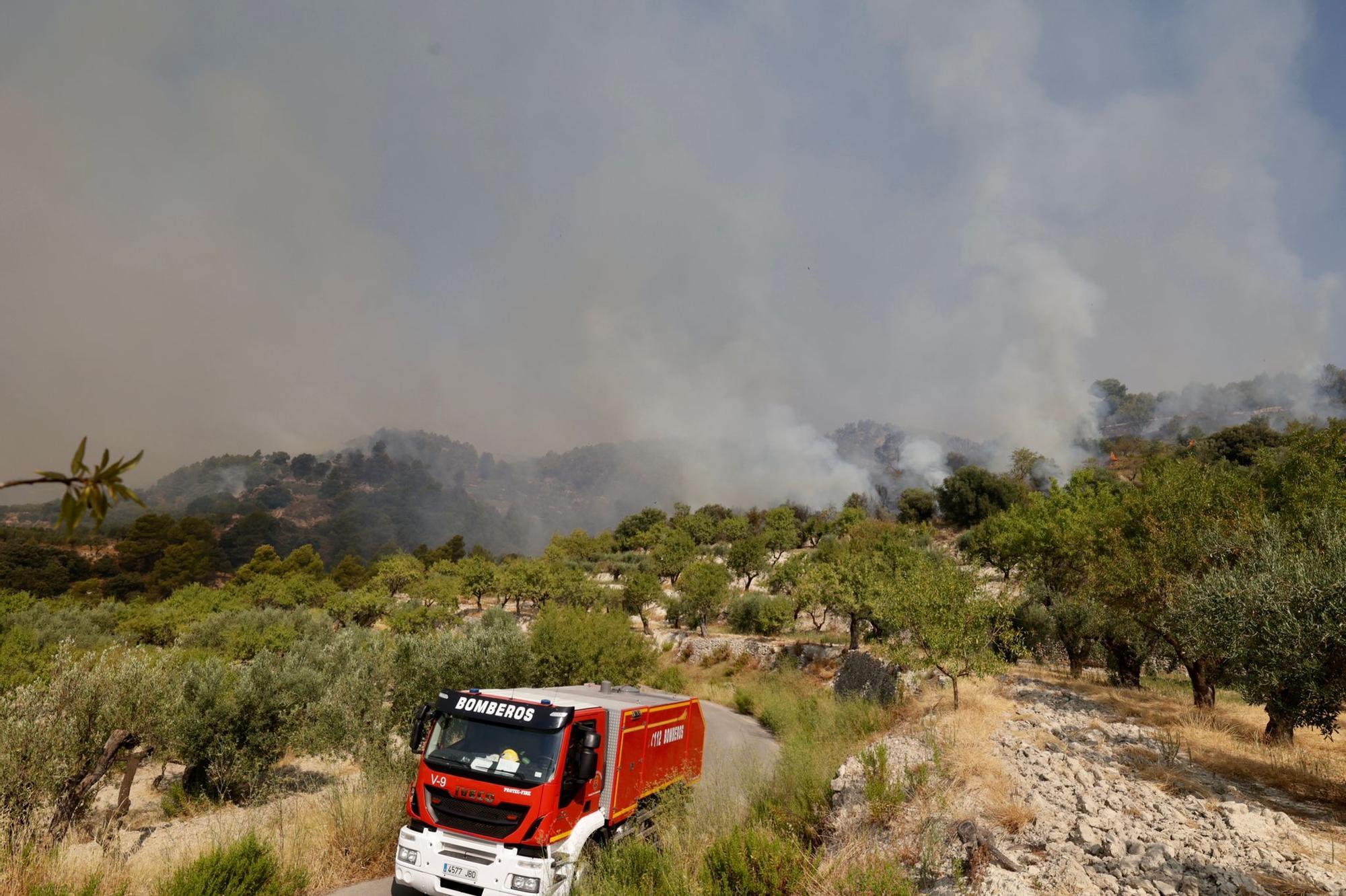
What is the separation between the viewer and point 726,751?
18.6 metres

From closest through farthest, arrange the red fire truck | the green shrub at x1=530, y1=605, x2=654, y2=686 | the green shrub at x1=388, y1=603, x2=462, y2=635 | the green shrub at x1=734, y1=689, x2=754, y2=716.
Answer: the red fire truck, the green shrub at x1=530, y1=605, x2=654, y2=686, the green shrub at x1=734, y1=689, x2=754, y2=716, the green shrub at x1=388, y1=603, x2=462, y2=635

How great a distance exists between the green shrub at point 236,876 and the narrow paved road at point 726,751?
112 cm

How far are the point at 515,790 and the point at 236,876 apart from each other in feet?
10.8

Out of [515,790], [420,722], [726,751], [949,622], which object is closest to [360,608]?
[726,751]

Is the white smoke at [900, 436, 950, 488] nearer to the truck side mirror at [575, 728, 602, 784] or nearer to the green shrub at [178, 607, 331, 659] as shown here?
the green shrub at [178, 607, 331, 659]

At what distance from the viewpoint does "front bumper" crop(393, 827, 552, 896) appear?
8.09m

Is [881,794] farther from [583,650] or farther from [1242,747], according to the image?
[583,650]

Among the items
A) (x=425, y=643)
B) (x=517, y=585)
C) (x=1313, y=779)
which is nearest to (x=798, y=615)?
(x=517, y=585)

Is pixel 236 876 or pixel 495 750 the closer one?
pixel 236 876

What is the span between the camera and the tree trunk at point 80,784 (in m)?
11.5

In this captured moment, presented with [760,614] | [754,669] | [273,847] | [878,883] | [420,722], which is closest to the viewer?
[878,883]

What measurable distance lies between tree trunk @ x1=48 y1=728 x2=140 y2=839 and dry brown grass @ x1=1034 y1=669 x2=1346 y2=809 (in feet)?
65.4

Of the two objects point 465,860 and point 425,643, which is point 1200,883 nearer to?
point 465,860

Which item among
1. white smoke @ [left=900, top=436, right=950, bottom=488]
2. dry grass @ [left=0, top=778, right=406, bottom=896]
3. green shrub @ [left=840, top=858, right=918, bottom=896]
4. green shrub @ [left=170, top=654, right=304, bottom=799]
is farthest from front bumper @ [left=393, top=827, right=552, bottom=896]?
white smoke @ [left=900, top=436, right=950, bottom=488]
